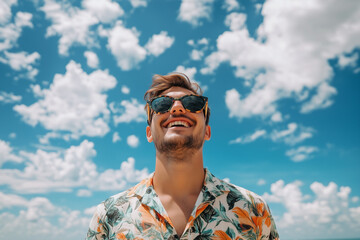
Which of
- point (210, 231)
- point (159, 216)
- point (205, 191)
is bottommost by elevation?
point (210, 231)

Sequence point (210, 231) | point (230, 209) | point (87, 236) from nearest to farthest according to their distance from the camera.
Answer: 1. point (210, 231)
2. point (230, 209)
3. point (87, 236)

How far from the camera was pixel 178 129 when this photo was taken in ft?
16.5

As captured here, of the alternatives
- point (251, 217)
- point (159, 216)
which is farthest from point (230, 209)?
point (159, 216)

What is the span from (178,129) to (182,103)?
2.06ft

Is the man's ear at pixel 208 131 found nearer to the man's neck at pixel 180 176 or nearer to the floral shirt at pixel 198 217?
the man's neck at pixel 180 176

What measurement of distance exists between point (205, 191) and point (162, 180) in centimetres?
79

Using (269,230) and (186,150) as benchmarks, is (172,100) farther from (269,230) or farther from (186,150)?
(269,230)

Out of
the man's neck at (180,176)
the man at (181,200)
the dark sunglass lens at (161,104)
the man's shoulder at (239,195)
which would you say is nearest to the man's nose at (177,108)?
the man at (181,200)

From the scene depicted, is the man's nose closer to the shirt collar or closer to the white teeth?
the white teeth

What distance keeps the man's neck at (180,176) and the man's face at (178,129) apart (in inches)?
7.3

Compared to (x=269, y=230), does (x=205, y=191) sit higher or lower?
higher

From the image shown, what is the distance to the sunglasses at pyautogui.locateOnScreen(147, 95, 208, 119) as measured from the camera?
17.6ft

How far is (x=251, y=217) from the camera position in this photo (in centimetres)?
474

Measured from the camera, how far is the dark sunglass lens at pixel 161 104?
5.37m
